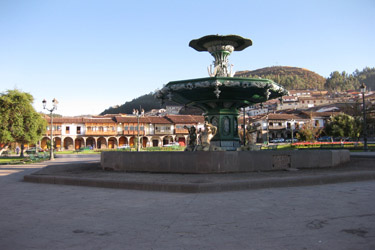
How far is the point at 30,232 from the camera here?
415cm

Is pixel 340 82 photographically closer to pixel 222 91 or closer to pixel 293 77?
pixel 293 77

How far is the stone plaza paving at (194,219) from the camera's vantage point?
365cm

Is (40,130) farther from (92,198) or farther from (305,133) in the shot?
(305,133)

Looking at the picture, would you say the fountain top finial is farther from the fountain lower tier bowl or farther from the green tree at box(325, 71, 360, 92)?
the green tree at box(325, 71, 360, 92)

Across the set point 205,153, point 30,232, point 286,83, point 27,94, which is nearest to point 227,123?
point 205,153

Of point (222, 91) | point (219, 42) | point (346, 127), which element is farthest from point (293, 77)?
point (222, 91)

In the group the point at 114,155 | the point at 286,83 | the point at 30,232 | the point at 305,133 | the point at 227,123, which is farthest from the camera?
the point at 286,83

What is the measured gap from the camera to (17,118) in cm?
2902

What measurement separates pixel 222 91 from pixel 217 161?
127 inches

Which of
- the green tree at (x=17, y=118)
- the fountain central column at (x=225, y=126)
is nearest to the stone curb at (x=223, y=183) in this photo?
the fountain central column at (x=225, y=126)

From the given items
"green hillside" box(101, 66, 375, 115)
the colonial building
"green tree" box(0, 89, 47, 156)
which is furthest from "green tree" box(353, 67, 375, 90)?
"green tree" box(0, 89, 47, 156)

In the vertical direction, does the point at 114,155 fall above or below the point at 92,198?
above

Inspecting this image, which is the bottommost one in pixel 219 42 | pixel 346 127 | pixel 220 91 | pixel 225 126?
pixel 225 126

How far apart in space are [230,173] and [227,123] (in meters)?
3.43
